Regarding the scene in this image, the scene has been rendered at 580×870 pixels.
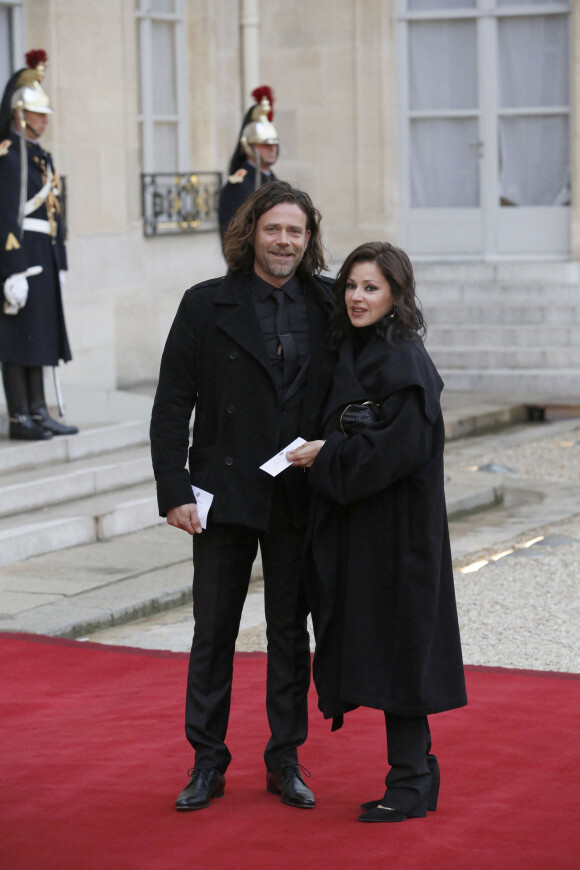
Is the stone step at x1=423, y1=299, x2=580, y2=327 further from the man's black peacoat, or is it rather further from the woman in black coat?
the woman in black coat

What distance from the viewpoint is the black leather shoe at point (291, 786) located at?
13.3ft

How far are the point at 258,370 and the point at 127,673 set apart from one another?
1.83 meters

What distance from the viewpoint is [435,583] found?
12.9 feet

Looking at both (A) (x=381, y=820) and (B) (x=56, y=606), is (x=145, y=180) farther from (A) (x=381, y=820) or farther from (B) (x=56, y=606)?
(A) (x=381, y=820)

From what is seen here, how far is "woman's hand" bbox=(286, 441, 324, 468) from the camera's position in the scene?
3.93 metres

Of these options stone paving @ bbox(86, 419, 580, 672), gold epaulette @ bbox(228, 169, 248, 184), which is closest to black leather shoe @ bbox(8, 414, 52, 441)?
stone paving @ bbox(86, 419, 580, 672)

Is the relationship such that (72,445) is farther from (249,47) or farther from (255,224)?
(249,47)

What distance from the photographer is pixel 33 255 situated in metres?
8.70

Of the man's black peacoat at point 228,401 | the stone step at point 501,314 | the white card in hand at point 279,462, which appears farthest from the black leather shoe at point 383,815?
the stone step at point 501,314

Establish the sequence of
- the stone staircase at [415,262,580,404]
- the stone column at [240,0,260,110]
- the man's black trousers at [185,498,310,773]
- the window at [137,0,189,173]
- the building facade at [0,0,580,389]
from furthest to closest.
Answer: the stone column at [240,0,260,110]
the stone staircase at [415,262,580,404]
the building facade at [0,0,580,389]
the window at [137,0,189,173]
the man's black trousers at [185,498,310,773]

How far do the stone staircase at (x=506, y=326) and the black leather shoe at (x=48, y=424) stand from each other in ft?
15.8

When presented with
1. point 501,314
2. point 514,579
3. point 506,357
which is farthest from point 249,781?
point 501,314

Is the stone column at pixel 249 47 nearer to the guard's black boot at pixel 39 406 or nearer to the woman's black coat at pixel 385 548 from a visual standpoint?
the guard's black boot at pixel 39 406

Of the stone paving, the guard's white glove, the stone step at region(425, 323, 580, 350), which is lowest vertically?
the stone paving
